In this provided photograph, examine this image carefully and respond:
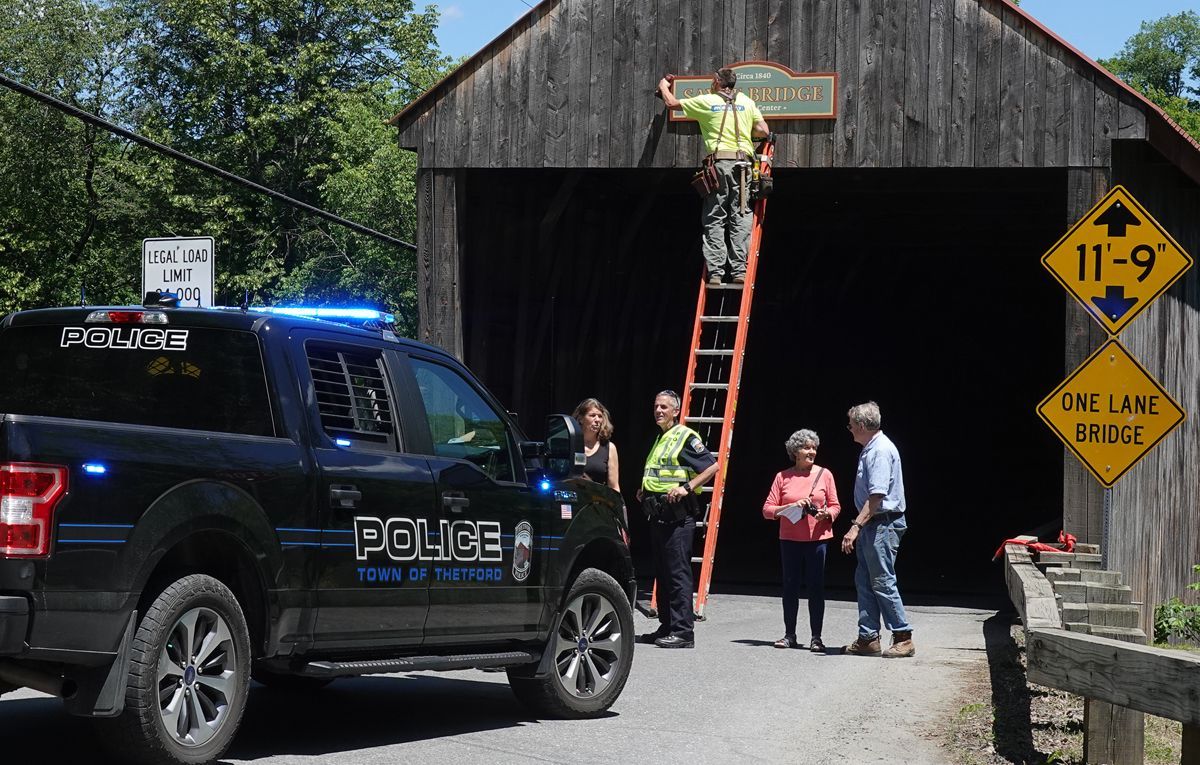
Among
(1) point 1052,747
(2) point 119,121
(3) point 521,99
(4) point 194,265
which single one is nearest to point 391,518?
(1) point 1052,747

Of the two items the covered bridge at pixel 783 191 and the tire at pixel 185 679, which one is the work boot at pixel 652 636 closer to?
the covered bridge at pixel 783 191

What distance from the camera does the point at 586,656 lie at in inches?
363

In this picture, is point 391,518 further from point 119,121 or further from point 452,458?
point 119,121

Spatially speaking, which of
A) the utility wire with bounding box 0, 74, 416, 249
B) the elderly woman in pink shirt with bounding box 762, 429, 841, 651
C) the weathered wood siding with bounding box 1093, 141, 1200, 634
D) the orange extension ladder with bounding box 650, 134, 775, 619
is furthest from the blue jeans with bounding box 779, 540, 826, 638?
the utility wire with bounding box 0, 74, 416, 249

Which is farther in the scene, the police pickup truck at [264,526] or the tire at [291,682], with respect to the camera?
the tire at [291,682]

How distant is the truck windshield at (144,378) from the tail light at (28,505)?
1398 mm

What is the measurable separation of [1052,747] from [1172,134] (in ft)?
30.4

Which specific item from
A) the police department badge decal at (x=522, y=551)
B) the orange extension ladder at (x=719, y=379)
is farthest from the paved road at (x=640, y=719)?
the orange extension ladder at (x=719, y=379)

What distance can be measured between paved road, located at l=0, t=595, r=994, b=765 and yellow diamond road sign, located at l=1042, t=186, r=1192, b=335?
2832mm

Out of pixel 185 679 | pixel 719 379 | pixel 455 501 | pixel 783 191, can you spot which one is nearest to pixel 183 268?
pixel 719 379

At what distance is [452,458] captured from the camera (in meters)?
8.30

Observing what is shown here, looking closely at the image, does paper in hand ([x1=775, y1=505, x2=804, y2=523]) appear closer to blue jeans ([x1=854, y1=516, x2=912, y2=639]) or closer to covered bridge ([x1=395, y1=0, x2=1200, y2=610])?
blue jeans ([x1=854, y1=516, x2=912, y2=639])

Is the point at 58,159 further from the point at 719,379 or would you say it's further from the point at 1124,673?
the point at 1124,673

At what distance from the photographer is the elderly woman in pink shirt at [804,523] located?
509 inches
